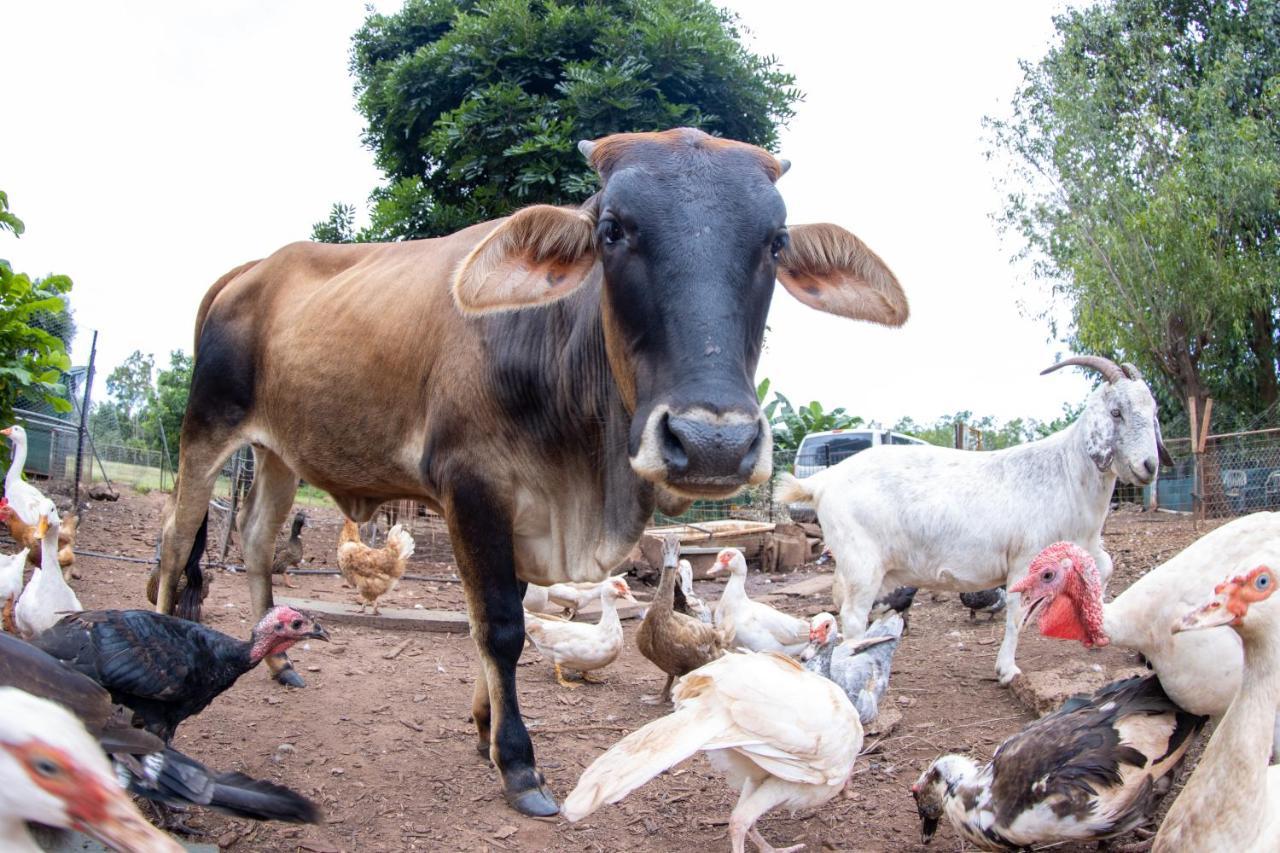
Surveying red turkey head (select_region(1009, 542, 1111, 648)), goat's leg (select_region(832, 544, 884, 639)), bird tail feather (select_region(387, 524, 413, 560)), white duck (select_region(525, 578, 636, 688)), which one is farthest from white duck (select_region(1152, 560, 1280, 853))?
bird tail feather (select_region(387, 524, 413, 560))

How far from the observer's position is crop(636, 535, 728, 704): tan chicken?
580 centimetres

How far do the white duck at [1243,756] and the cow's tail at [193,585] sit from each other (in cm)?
481

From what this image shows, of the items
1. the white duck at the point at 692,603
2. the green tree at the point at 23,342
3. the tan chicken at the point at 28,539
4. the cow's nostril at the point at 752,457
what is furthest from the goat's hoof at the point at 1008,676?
the green tree at the point at 23,342

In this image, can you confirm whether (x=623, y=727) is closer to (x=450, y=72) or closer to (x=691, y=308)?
(x=691, y=308)

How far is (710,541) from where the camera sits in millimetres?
11250

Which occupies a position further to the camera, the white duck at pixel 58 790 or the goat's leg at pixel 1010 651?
the goat's leg at pixel 1010 651

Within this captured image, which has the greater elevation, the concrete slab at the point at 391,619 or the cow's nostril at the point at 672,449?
the cow's nostril at the point at 672,449

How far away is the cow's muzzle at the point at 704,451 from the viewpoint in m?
2.73

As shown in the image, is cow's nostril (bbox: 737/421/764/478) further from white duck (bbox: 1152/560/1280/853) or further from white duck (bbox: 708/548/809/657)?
white duck (bbox: 708/548/809/657)

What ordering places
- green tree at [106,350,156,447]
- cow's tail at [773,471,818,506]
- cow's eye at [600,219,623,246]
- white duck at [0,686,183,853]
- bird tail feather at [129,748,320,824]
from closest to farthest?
white duck at [0,686,183,853] → bird tail feather at [129,748,320,824] → cow's eye at [600,219,623,246] → cow's tail at [773,471,818,506] → green tree at [106,350,156,447]

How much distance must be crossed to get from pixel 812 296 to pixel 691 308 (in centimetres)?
96

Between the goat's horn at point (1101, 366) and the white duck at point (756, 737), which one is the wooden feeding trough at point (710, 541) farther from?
the white duck at point (756, 737)

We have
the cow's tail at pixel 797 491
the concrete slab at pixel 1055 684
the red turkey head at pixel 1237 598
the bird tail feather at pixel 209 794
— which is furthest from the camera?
the cow's tail at pixel 797 491

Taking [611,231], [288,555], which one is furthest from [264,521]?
[288,555]
